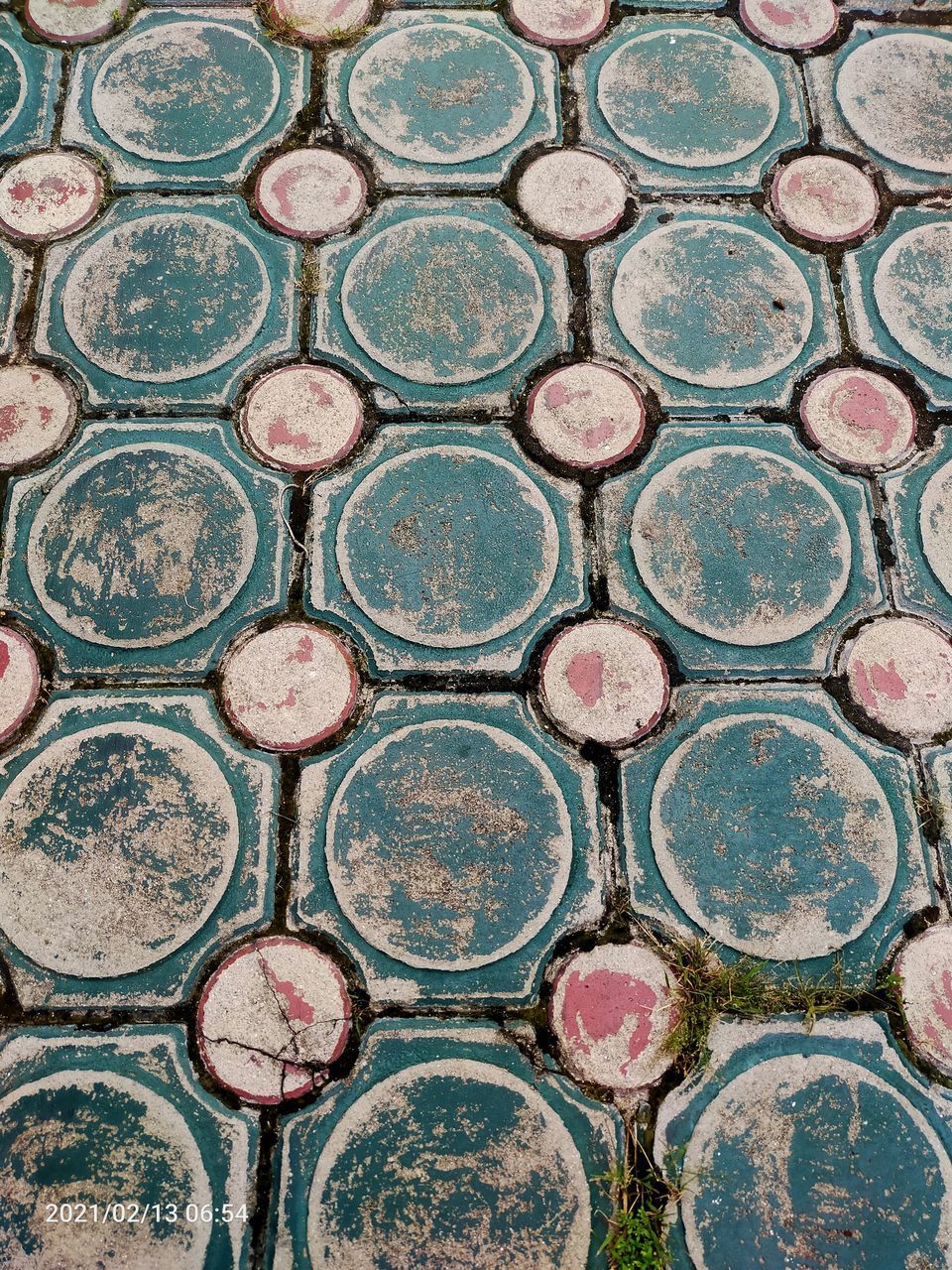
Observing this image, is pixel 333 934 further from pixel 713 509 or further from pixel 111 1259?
pixel 713 509

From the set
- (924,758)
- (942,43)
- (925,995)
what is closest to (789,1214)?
(925,995)

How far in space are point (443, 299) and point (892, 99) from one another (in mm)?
1106

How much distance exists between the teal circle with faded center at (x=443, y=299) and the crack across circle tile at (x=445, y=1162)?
117 cm

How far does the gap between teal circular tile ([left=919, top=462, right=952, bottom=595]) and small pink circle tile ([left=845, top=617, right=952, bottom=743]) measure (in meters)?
0.11

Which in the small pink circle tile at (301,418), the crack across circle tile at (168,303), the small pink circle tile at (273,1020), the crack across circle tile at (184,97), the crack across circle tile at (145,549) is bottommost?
the small pink circle tile at (273,1020)

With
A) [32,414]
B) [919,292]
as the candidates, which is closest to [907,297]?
[919,292]

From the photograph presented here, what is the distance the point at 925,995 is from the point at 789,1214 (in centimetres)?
38

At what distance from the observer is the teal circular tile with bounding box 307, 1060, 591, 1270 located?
1377 millimetres

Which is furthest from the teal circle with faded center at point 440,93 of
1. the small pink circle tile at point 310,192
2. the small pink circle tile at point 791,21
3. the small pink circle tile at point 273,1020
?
the small pink circle tile at point 273,1020

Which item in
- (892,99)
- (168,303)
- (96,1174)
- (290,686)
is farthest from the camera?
(892,99)

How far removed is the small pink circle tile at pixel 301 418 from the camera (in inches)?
69.8

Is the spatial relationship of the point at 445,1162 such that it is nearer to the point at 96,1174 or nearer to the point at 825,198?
the point at 96,1174

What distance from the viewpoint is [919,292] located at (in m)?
1.94

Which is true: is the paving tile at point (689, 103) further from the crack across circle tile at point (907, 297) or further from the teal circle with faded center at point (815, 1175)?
the teal circle with faded center at point (815, 1175)
